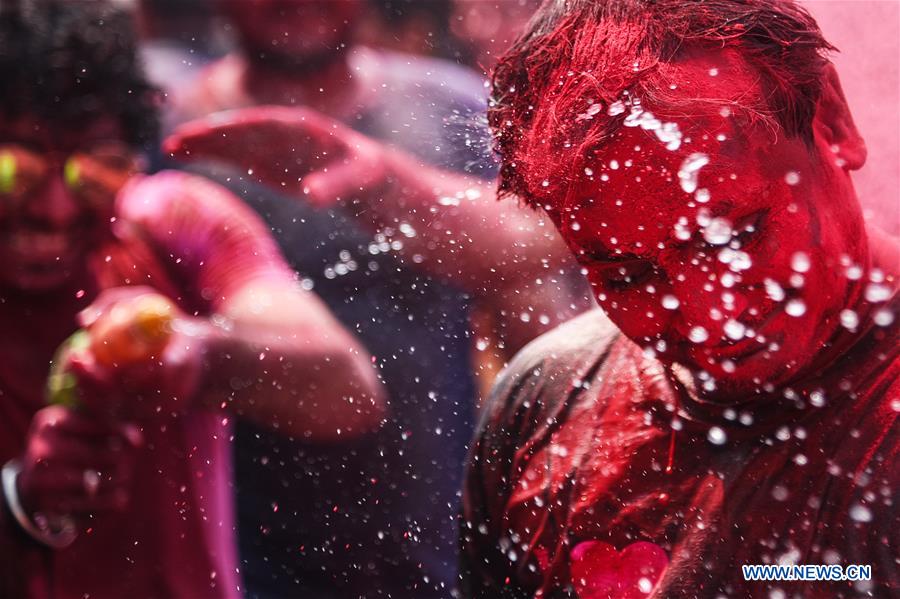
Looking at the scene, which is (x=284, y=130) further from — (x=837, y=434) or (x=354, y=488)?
(x=837, y=434)

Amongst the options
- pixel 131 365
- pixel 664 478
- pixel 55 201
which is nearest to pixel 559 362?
pixel 664 478

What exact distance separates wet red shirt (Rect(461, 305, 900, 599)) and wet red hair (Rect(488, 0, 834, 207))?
0.16m

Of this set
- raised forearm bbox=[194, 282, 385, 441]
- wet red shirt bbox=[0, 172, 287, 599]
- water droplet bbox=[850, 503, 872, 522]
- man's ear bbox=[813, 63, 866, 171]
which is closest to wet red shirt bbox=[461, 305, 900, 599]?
water droplet bbox=[850, 503, 872, 522]

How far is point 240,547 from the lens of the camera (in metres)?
0.91

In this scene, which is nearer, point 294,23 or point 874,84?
point 874,84

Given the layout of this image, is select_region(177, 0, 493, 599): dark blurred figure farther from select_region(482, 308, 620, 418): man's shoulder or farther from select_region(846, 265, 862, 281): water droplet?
select_region(846, 265, 862, 281): water droplet

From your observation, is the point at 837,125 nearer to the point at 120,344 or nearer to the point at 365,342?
the point at 365,342

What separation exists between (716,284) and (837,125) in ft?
0.40

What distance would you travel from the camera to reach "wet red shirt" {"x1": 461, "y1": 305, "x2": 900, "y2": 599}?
517 millimetres

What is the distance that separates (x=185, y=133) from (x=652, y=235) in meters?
0.60

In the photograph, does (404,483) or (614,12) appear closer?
(614,12)

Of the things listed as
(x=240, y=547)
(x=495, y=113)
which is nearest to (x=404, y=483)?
(x=240, y=547)

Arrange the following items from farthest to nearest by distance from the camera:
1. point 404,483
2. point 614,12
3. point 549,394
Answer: point 404,483
point 549,394
point 614,12

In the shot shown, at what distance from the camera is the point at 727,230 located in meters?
0.48
